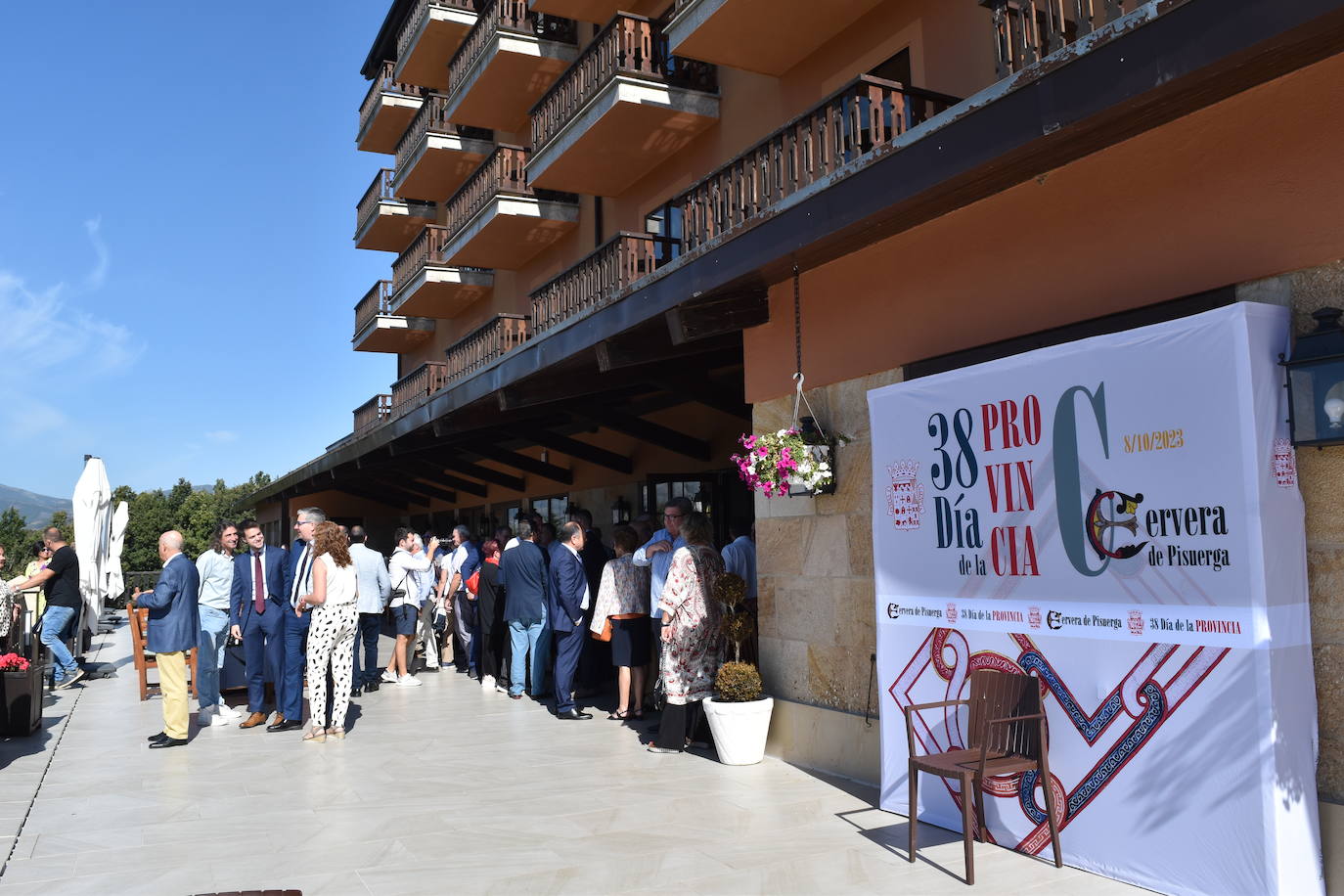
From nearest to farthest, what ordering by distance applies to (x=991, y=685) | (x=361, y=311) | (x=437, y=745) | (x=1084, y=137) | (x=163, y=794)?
1. (x=1084, y=137)
2. (x=991, y=685)
3. (x=163, y=794)
4. (x=437, y=745)
5. (x=361, y=311)

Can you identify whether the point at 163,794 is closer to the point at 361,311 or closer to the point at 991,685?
the point at 991,685

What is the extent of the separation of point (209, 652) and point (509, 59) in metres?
12.9

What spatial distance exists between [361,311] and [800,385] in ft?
86.1

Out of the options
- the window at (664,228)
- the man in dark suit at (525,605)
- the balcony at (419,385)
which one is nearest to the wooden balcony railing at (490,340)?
the balcony at (419,385)

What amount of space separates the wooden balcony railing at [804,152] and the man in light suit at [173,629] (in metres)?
5.54

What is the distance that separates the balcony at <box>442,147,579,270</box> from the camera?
748 inches

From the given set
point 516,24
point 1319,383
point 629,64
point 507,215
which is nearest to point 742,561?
point 1319,383

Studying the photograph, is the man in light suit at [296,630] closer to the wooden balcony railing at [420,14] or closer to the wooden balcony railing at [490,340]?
the wooden balcony railing at [490,340]

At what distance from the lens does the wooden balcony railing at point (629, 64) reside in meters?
13.9

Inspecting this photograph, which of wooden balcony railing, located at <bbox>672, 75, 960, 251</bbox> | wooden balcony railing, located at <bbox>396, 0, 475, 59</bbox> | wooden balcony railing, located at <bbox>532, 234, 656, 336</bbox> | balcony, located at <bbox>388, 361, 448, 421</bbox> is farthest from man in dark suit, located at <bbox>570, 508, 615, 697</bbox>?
wooden balcony railing, located at <bbox>396, 0, 475, 59</bbox>

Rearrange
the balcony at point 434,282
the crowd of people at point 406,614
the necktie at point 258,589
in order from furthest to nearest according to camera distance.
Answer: the balcony at point 434,282 < the necktie at point 258,589 < the crowd of people at point 406,614

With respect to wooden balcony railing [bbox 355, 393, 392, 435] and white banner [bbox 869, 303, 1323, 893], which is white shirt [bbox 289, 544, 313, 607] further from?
wooden balcony railing [bbox 355, 393, 392, 435]

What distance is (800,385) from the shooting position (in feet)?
25.6

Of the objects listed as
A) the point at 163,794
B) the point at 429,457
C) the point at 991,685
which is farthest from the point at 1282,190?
the point at 429,457
